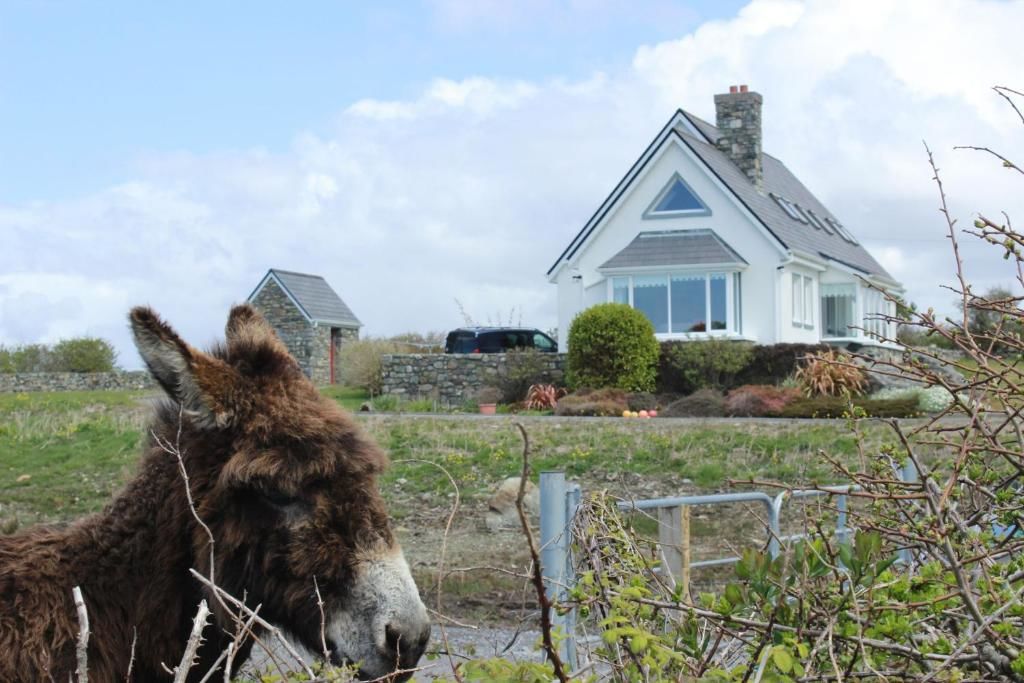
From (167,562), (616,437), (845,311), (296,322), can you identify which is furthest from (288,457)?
(296,322)

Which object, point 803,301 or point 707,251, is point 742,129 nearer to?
point 707,251

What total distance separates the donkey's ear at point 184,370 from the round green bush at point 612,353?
26.1 meters

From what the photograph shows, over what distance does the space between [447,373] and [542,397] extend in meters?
3.69

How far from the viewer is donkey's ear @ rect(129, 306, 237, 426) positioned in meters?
3.12

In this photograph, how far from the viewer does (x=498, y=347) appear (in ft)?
123

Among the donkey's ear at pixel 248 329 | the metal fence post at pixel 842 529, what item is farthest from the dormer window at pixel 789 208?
the donkey's ear at pixel 248 329

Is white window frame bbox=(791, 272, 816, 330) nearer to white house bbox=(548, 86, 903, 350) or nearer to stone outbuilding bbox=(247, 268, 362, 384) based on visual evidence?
white house bbox=(548, 86, 903, 350)

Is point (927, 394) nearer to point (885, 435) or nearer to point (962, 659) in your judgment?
point (885, 435)

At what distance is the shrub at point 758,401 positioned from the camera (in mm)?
24297

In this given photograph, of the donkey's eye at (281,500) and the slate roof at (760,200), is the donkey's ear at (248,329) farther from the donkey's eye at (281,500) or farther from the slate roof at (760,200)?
the slate roof at (760,200)

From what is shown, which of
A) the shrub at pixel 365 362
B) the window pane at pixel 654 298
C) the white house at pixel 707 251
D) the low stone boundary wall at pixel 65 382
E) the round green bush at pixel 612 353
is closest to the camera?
the round green bush at pixel 612 353

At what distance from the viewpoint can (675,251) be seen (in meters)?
35.2

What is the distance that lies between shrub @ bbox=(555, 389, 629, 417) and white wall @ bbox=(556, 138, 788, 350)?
875 cm

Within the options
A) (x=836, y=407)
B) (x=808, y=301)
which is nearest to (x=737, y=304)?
(x=808, y=301)
